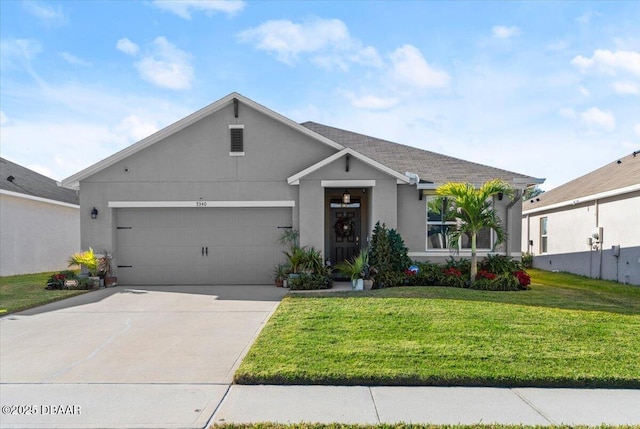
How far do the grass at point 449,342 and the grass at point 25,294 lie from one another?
562 cm

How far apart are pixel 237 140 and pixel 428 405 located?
31.1 feet

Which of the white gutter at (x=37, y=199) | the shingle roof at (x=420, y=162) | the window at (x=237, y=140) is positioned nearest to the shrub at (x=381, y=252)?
the shingle roof at (x=420, y=162)

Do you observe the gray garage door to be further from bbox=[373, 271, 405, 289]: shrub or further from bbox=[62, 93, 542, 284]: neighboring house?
bbox=[373, 271, 405, 289]: shrub

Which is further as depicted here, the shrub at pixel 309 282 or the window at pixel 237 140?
the window at pixel 237 140

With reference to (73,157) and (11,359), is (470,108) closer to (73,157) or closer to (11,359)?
(11,359)

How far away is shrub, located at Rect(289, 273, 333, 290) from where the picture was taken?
34.2ft

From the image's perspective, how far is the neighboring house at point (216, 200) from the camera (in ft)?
38.5

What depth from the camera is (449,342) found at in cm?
563

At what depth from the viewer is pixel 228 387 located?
4441mm

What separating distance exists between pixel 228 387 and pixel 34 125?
15.2m

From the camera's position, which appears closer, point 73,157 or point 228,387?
point 228,387

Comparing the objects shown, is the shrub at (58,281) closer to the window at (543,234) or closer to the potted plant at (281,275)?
the potted plant at (281,275)

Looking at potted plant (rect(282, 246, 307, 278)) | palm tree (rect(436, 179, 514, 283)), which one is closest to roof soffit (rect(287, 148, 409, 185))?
palm tree (rect(436, 179, 514, 283))

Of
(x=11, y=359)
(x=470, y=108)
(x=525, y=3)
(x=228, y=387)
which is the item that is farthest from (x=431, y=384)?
(x=470, y=108)
